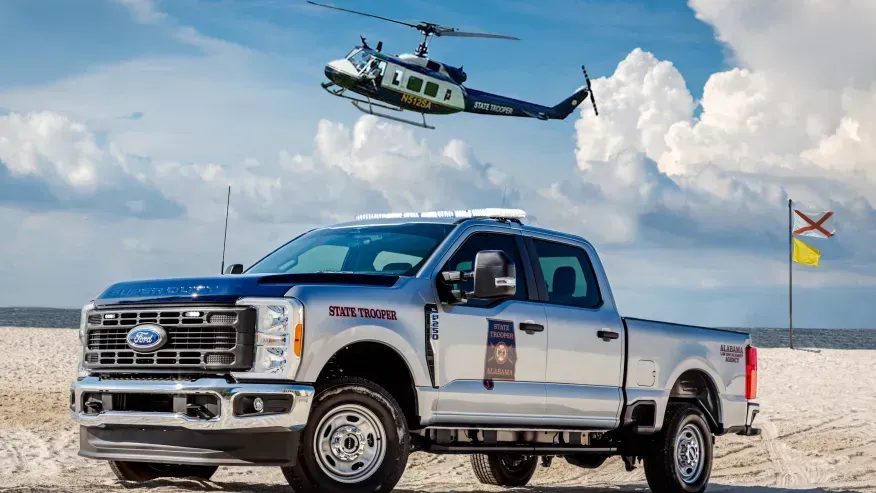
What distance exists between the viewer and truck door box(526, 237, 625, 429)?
9.80 m

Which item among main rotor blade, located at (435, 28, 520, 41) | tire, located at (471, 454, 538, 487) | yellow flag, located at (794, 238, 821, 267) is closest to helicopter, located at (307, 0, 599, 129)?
main rotor blade, located at (435, 28, 520, 41)

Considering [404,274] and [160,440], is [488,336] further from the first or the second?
[160,440]

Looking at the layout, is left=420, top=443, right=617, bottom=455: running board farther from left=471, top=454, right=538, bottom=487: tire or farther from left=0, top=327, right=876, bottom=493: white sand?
left=471, top=454, right=538, bottom=487: tire

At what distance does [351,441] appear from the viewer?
8.16 meters

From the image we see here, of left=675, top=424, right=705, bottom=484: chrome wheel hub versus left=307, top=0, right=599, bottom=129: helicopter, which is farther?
left=307, top=0, right=599, bottom=129: helicopter

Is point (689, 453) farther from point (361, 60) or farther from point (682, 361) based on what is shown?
point (361, 60)

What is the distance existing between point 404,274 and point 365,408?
1.15 meters

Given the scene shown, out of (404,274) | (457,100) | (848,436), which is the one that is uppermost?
(457,100)

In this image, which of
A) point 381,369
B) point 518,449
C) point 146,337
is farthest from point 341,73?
point 146,337

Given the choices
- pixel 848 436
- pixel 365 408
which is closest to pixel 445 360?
pixel 365 408

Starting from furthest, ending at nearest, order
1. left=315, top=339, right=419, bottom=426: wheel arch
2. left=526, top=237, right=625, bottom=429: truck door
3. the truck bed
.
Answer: the truck bed
left=526, top=237, right=625, bottom=429: truck door
left=315, top=339, right=419, bottom=426: wheel arch

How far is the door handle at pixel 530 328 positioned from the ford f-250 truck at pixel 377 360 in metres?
0.02

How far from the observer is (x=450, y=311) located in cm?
885

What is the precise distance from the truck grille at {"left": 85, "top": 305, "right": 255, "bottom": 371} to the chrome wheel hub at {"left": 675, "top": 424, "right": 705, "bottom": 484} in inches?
191
